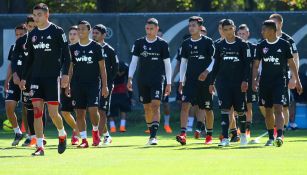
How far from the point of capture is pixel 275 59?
18219 millimetres

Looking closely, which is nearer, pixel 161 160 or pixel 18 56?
pixel 161 160

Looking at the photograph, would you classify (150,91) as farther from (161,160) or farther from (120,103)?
(120,103)

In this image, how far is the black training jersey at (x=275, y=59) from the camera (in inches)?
715

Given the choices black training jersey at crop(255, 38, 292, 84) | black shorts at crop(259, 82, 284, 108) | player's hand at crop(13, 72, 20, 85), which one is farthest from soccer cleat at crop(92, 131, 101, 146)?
Answer: black training jersey at crop(255, 38, 292, 84)

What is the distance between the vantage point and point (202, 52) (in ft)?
65.3

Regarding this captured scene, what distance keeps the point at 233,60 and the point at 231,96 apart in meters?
0.70

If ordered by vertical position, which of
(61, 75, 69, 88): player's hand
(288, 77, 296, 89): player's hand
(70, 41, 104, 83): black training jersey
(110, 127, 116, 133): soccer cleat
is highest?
(70, 41, 104, 83): black training jersey

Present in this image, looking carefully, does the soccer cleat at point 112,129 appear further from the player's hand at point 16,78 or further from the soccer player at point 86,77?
the player's hand at point 16,78

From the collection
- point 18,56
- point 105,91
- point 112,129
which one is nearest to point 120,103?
point 112,129

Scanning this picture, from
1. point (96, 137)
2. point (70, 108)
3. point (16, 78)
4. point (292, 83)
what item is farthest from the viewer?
point (70, 108)

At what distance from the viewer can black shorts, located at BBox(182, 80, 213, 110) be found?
19.8m

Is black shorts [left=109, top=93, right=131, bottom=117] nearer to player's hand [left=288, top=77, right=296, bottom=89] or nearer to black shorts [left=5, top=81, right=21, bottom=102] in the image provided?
black shorts [left=5, top=81, right=21, bottom=102]

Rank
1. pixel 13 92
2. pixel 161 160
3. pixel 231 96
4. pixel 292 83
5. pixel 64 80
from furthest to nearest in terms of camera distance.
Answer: pixel 13 92
pixel 231 96
pixel 292 83
pixel 64 80
pixel 161 160

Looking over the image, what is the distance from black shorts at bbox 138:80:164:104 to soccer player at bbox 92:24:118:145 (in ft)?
2.30
